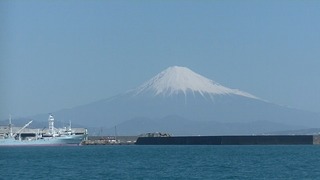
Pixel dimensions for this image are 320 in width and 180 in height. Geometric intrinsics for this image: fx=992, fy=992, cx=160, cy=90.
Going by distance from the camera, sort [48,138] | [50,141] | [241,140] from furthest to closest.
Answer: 1. [48,138]
2. [50,141]
3. [241,140]

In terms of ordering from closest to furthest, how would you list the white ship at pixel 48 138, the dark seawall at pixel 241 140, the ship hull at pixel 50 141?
the dark seawall at pixel 241 140
the ship hull at pixel 50 141
the white ship at pixel 48 138

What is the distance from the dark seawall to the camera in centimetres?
11956

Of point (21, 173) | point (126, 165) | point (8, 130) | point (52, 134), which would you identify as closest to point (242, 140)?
point (52, 134)

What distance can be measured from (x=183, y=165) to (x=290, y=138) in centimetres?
6554

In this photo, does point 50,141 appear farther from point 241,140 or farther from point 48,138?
point 241,140

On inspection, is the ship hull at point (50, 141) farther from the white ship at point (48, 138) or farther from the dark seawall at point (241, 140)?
the dark seawall at point (241, 140)

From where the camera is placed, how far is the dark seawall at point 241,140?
119562 millimetres

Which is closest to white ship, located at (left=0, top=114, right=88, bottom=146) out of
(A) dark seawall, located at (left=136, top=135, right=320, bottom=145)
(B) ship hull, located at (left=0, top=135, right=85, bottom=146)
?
(B) ship hull, located at (left=0, top=135, right=85, bottom=146)

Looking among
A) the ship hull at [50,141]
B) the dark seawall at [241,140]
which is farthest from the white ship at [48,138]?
the dark seawall at [241,140]

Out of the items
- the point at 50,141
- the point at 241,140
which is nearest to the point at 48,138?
the point at 50,141

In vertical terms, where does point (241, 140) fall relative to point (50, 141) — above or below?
below

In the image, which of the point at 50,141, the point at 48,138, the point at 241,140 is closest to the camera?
the point at 241,140

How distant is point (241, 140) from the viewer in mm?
122250

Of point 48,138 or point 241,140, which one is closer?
point 241,140
